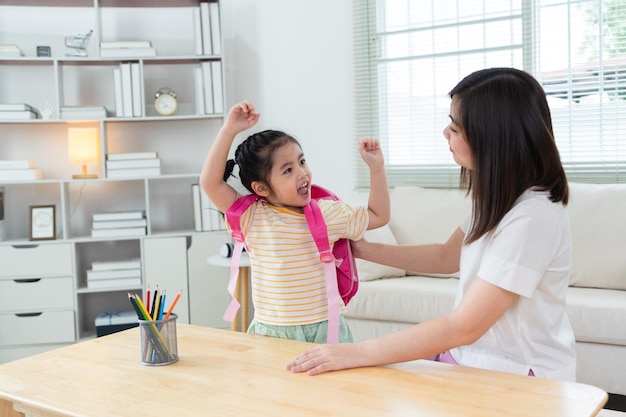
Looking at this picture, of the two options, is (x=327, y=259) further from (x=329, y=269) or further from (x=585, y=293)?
(x=585, y=293)

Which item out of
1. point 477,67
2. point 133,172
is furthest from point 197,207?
point 477,67

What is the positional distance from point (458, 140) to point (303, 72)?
286cm

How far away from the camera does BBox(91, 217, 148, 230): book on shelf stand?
3.90 m

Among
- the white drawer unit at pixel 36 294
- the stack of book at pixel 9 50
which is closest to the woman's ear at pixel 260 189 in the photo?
the white drawer unit at pixel 36 294

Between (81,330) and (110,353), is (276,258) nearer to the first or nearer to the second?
(110,353)

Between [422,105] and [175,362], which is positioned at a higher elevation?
[422,105]

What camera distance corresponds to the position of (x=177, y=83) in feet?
14.0

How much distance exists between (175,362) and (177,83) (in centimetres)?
313

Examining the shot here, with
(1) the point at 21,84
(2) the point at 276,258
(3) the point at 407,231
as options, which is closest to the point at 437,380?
(2) the point at 276,258

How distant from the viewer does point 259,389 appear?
1171 mm

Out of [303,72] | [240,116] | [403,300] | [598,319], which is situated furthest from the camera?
[303,72]

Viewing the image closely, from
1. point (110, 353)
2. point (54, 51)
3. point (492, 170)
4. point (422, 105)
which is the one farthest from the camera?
point (54, 51)

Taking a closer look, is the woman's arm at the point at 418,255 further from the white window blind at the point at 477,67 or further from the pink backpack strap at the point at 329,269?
the white window blind at the point at 477,67

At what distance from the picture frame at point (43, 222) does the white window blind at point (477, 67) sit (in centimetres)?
176
